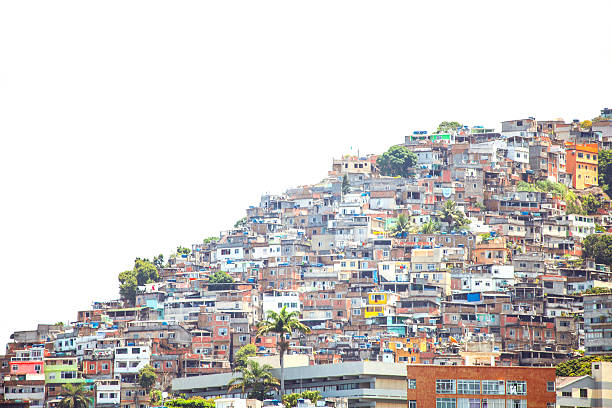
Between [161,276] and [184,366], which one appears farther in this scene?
[161,276]

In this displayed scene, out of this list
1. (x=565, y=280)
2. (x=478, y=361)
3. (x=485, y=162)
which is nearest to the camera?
(x=478, y=361)

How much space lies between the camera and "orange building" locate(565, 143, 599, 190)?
153125 mm

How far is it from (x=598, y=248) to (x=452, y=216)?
46.5ft

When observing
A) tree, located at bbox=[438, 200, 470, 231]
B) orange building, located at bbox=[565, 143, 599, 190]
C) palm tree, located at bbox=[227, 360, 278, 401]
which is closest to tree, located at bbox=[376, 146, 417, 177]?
tree, located at bbox=[438, 200, 470, 231]

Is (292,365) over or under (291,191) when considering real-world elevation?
under

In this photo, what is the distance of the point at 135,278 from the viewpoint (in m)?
136

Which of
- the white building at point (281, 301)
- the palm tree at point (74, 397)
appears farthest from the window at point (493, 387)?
the white building at point (281, 301)

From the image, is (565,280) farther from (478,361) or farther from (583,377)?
(583,377)

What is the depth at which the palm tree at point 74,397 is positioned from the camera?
348 feet

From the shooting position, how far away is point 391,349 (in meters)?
109

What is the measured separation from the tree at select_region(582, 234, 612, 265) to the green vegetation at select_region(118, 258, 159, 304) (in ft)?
132

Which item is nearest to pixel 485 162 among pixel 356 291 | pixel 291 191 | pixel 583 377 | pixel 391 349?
pixel 291 191

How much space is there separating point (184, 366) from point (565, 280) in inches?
1297

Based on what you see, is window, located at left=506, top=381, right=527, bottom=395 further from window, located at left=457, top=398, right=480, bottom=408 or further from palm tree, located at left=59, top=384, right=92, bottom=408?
palm tree, located at left=59, top=384, right=92, bottom=408
